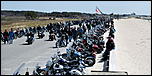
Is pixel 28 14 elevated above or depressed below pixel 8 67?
above

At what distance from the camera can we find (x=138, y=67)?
604 inches

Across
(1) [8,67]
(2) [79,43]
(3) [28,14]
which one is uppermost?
(3) [28,14]

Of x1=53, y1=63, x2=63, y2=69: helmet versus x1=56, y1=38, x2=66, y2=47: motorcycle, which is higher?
x1=56, y1=38, x2=66, y2=47: motorcycle

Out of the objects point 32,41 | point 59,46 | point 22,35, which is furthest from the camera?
point 22,35

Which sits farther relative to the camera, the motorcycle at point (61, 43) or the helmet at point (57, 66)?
the motorcycle at point (61, 43)

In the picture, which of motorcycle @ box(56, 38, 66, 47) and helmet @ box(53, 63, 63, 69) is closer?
helmet @ box(53, 63, 63, 69)

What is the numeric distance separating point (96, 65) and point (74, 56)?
151 centimetres

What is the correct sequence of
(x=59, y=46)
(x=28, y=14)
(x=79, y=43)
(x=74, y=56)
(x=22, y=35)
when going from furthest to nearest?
1. (x=28, y=14)
2. (x=22, y=35)
3. (x=59, y=46)
4. (x=79, y=43)
5. (x=74, y=56)

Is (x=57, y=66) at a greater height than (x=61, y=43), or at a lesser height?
lesser

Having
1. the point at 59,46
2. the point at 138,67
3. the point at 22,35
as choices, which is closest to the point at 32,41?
the point at 59,46

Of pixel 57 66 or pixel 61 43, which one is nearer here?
pixel 57 66

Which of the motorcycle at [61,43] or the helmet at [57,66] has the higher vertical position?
the motorcycle at [61,43]

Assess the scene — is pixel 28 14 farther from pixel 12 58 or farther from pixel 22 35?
pixel 12 58

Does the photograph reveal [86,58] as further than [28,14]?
No
